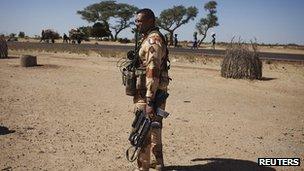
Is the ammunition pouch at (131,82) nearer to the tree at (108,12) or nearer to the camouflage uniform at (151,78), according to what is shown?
the camouflage uniform at (151,78)

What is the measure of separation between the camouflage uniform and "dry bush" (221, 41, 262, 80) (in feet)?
33.5

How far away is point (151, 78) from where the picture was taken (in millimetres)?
4469

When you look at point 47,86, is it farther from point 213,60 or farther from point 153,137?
point 213,60

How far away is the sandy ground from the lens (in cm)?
574

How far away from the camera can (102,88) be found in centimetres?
1176

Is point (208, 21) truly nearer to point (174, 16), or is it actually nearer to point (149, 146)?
point (174, 16)

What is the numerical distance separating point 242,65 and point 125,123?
8.16 meters

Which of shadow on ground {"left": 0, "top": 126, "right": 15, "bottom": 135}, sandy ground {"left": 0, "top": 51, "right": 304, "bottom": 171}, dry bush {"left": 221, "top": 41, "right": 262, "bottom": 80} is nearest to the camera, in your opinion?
sandy ground {"left": 0, "top": 51, "right": 304, "bottom": 171}

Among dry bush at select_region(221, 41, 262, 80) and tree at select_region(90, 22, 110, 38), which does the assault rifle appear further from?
tree at select_region(90, 22, 110, 38)

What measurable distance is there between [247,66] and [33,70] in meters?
8.25

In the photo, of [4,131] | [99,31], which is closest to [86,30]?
[99,31]

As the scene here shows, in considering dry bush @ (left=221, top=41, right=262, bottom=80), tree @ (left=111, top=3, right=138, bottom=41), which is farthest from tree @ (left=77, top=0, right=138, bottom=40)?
dry bush @ (left=221, top=41, right=262, bottom=80)

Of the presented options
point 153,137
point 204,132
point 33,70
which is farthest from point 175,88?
point 153,137

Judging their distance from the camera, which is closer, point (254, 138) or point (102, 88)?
point (254, 138)
